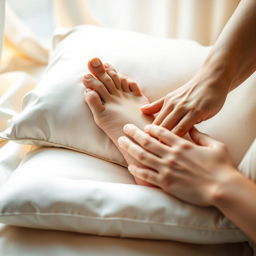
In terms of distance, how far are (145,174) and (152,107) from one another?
20cm

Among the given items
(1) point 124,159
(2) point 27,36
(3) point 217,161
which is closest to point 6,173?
(1) point 124,159

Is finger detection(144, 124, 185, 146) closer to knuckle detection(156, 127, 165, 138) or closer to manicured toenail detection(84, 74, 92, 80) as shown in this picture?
knuckle detection(156, 127, 165, 138)

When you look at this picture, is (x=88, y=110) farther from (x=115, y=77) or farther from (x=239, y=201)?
(x=239, y=201)

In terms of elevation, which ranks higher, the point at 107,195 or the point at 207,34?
the point at 207,34

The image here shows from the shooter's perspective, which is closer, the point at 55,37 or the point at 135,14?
the point at 55,37

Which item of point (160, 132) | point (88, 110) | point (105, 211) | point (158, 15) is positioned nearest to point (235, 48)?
point (160, 132)

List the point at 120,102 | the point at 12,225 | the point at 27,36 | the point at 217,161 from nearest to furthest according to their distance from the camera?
the point at 217,161
the point at 12,225
the point at 120,102
the point at 27,36

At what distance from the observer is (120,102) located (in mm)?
1078

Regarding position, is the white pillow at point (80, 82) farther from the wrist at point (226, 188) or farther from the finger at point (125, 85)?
the wrist at point (226, 188)

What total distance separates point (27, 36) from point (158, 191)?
101cm

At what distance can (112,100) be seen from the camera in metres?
1.08

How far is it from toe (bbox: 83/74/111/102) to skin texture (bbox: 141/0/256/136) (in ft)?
0.35

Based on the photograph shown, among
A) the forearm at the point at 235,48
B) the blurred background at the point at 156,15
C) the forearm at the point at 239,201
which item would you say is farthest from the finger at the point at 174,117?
the blurred background at the point at 156,15

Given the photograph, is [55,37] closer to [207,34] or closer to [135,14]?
[135,14]
